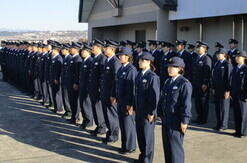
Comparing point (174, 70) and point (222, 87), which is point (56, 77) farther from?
point (174, 70)

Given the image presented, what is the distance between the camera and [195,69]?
28.7ft

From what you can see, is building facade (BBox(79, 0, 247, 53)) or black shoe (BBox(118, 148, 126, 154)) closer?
black shoe (BBox(118, 148, 126, 154))

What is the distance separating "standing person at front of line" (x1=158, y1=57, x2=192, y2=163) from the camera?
476 centimetres

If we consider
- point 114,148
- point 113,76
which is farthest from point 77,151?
point 113,76

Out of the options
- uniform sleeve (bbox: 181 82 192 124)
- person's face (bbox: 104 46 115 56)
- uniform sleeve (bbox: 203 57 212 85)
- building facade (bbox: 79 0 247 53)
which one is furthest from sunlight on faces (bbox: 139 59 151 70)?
building facade (bbox: 79 0 247 53)

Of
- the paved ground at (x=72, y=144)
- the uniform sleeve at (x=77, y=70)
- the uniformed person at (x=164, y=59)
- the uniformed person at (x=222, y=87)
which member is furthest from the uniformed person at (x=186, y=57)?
the uniform sleeve at (x=77, y=70)

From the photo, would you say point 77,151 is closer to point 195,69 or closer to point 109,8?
point 195,69

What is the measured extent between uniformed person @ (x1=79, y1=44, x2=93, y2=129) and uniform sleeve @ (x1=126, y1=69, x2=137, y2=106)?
2.13 metres

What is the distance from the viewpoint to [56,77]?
9734 millimetres

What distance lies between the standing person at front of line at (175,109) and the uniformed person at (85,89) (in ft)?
11.2

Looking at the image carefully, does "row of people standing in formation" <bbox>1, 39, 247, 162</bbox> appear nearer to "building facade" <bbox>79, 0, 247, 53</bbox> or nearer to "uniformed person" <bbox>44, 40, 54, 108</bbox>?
"uniformed person" <bbox>44, 40, 54, 108</bbox>

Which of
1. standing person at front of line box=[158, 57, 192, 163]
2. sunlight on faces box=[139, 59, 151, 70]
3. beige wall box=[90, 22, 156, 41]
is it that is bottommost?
standing person at front of line box=[158, 57, 192, 163]

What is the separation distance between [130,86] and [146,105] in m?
0.69

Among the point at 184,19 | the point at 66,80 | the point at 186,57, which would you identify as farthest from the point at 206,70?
the point at 184,19
